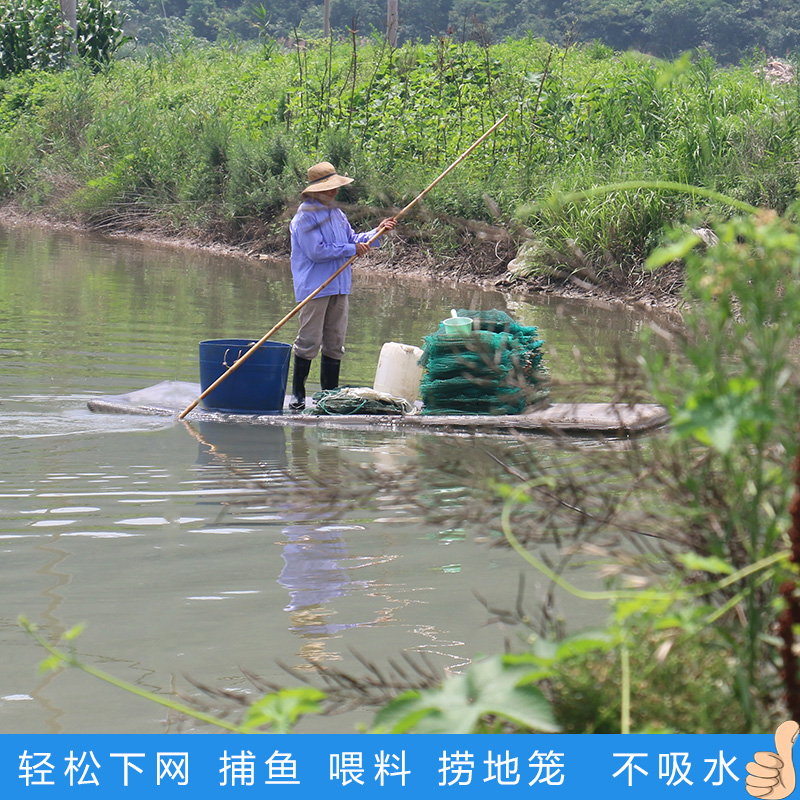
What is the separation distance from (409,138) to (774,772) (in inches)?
719

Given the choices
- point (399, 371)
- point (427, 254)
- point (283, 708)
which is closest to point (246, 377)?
point (399, 371)

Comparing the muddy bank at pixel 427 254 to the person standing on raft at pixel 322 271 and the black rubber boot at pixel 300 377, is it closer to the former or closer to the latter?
the person standing on raft at pixel 322 271

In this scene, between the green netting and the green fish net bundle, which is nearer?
the green fish net bundle

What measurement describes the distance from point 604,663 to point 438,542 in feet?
11.7

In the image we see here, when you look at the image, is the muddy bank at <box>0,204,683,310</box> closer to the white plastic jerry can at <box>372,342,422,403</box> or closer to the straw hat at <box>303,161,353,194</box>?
the white plastic jerry can at <box>372,342,422,403</box>

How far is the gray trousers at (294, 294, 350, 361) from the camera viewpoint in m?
8.38

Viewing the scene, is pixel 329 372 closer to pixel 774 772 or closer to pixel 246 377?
pixel 246 377

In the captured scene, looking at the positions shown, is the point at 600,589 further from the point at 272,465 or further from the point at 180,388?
the point at 180,388

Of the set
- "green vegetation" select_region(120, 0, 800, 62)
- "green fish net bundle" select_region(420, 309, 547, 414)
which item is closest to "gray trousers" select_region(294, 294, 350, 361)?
"green fish net bundle" select_region(420, 309, 547, 414)

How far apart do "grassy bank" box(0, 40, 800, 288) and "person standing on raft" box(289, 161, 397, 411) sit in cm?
402

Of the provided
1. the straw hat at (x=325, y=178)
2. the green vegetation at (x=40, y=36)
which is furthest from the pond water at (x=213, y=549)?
the green vegetation at (x=40, y=36)

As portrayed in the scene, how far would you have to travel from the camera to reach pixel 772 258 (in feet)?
5.42

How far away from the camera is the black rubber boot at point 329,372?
869 cm

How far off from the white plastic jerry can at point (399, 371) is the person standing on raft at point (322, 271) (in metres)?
0.34
